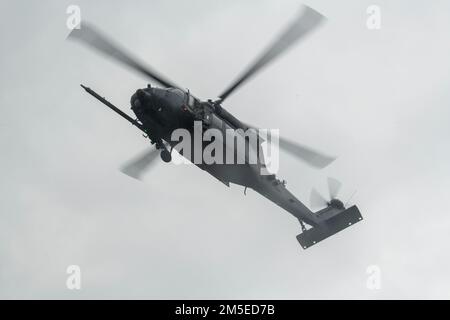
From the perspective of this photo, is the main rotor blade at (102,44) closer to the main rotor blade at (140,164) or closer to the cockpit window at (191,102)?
the cockpit window at (191,102)

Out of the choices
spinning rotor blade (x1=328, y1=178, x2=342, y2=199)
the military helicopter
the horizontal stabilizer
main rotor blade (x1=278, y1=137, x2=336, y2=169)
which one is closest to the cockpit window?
the military helicopter

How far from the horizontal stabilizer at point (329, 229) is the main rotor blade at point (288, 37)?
851 cm

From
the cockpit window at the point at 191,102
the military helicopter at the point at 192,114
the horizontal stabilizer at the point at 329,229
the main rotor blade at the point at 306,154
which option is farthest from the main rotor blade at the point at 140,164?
the horizontal stabilizer at the point at 329,229

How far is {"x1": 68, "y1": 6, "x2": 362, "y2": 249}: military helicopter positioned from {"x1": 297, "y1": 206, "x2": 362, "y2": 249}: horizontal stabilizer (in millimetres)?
2173

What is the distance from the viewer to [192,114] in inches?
840

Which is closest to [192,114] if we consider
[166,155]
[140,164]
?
[166,155]

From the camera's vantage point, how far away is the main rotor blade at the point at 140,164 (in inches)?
922

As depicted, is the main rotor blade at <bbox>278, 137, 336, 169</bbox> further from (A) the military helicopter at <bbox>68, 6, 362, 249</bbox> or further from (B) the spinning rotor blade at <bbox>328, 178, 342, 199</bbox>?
(B) the spinning rotor blade at <bbox>328, 178, 342, 199</bbox>

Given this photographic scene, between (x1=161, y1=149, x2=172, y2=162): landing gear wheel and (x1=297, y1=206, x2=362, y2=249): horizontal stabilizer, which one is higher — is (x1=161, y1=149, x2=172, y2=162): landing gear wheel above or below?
above

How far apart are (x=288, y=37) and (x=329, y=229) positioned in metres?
9.60

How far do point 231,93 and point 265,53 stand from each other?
206 centimetres

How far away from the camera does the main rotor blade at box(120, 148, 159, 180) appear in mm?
23406

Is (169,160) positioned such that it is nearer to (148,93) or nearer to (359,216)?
Answer: (148,93)
